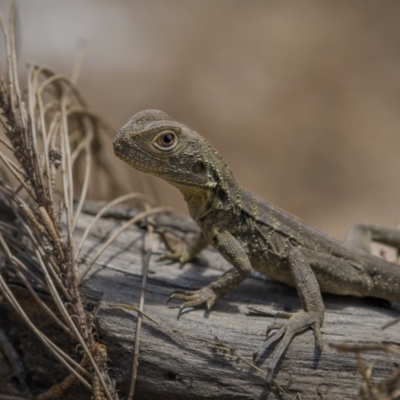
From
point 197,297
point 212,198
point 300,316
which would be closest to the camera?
point 300,316

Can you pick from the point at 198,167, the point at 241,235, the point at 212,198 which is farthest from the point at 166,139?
the point at 241,235

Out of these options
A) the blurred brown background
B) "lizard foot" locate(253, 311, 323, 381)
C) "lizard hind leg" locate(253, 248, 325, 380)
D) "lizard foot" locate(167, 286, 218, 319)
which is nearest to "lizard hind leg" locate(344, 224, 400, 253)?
"lizard hind leg" locate(253, 248, 325, 380)

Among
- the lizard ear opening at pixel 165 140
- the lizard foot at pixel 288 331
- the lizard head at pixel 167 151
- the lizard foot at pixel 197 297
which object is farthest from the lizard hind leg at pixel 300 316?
the lizard ear opening at pixel 165 140

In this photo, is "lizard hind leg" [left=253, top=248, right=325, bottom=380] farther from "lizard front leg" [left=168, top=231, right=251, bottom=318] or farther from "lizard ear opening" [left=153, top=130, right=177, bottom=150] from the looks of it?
"lizard ear opening" [left=153, top=130, right=177, bottom=150]

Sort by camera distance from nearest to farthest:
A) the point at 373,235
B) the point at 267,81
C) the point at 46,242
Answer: the point at 46,242, the point at 373,235, the point at 267,81

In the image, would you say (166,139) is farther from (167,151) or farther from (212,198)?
(212,198)

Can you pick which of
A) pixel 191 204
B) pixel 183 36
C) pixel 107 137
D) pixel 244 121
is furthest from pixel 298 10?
pixel 191 204

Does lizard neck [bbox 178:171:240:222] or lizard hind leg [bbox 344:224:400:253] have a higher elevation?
lizard hind leg [bbox 344:224:400:253]
